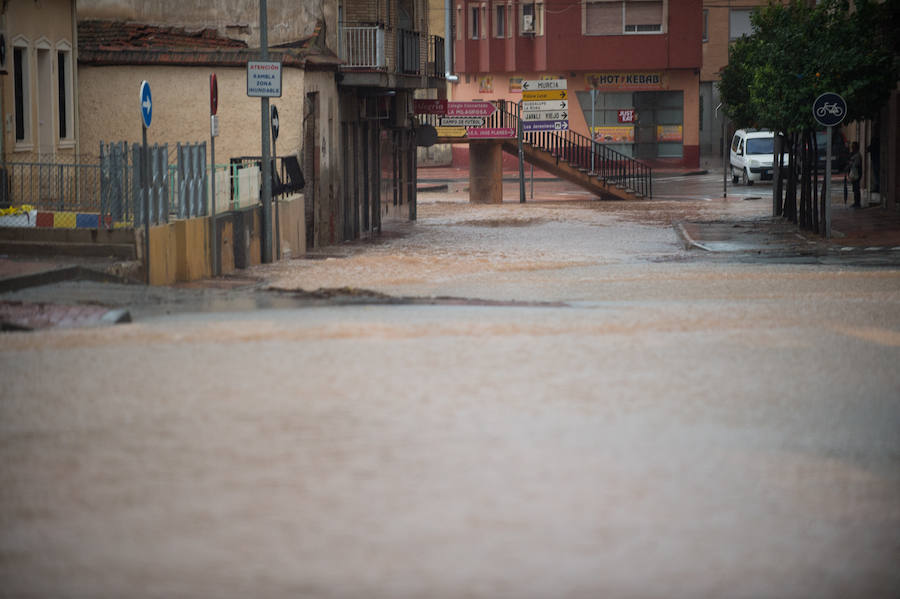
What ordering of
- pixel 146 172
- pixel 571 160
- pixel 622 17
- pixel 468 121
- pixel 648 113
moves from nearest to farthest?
pixel 146 172 < pixel 468 121 < pixel 571 160 < pixel 622 17 < pixel 648 113

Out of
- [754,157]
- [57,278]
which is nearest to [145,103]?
[57,278]

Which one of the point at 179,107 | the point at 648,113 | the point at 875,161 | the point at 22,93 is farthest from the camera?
the point at 648,113

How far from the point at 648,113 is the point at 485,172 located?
21378mm

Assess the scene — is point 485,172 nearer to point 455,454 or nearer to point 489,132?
point 489,132

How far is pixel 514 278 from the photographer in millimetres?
19891

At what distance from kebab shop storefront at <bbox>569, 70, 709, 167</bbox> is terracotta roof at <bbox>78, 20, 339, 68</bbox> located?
Answer: 119ft

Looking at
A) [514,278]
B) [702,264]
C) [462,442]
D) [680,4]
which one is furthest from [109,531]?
[680,4]

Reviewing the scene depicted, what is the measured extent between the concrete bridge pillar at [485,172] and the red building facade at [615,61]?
61.9 feet

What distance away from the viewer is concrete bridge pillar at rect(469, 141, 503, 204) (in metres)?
44.8

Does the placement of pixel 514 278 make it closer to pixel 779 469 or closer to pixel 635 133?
pixel 779 469

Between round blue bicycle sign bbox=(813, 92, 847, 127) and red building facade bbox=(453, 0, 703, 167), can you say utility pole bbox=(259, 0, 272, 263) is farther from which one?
red building facade bbox=(453, 0, 703, 167)

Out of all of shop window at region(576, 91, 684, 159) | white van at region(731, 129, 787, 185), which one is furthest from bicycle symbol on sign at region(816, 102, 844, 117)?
shop window at region(576, 91, 684, 159)

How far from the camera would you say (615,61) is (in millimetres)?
62906

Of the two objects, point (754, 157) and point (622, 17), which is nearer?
point (754, 157)
